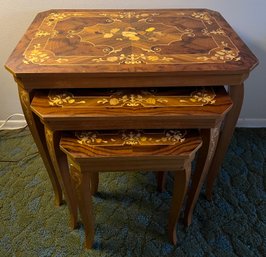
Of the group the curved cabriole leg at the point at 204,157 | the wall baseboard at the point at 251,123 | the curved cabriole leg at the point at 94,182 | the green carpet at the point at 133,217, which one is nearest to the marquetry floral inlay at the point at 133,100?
the curved cabriole leg at the point at 204,157

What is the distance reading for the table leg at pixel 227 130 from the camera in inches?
32.0

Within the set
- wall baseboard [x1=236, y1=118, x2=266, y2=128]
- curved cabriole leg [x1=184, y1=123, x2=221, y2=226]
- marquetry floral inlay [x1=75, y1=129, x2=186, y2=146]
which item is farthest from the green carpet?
marquetry floral inlay [x1=75, y1=129, x2=186, y2=146]

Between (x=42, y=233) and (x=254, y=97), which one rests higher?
(x=254, y=97)

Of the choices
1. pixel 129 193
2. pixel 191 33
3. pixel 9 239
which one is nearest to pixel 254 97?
pixel 191 33

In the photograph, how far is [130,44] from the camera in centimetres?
84

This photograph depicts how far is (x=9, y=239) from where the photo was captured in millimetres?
1012

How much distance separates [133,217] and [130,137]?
45 centimetres

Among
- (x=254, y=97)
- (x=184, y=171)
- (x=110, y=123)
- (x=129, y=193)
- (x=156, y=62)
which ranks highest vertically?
(x=156, y=62)

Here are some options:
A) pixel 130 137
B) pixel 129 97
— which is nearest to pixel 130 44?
pixel 129 97

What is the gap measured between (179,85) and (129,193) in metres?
0.60

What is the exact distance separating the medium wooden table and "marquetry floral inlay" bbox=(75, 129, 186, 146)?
0.08 m

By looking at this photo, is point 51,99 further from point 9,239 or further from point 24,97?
point 9,239

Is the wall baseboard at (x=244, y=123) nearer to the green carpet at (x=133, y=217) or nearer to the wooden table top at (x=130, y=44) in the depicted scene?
the green carpet at (x=133, y=217)

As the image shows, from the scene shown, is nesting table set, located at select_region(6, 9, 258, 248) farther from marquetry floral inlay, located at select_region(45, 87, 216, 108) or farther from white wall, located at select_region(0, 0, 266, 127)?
white wall, located at select_region(0, 0, 266, 127)
